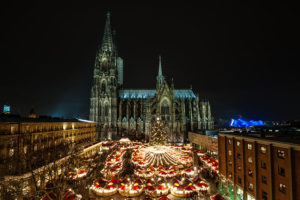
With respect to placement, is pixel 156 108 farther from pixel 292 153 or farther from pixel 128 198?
pixel 292 153

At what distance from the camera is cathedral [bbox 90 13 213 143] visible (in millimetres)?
66875

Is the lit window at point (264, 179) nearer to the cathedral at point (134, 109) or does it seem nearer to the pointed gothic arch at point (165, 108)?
the cathedral at point (134, 109)

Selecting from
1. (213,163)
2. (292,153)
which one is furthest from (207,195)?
Result: (292,153)

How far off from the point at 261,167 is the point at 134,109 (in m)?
55.6

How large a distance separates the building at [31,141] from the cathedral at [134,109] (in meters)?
19.0

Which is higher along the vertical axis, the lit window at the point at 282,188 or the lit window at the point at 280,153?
the lit window at the point at 280,153

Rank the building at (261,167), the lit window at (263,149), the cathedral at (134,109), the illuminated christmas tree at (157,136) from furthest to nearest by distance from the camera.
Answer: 1. the cathedral at (134,109)
2. the illuminated christmas tree at (157,136)
3. the lit window at (263,149)
4. the building at (261,167)

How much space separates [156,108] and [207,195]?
47.7 metres

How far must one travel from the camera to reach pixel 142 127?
69.2 metres

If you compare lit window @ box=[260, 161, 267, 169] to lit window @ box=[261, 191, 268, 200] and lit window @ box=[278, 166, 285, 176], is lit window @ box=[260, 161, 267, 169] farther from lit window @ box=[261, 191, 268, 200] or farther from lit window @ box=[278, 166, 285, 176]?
lit window @ box=[261, 191, 268, 200]

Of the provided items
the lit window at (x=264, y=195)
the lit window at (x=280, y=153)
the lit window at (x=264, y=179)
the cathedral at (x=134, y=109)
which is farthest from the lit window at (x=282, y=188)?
the cathedral at (x=134, y=109)

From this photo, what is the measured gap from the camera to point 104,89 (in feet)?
232

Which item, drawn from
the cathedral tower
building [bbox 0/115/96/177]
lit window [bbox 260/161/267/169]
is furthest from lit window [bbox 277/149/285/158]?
the cathedral tower

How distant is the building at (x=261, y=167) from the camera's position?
14.8m
